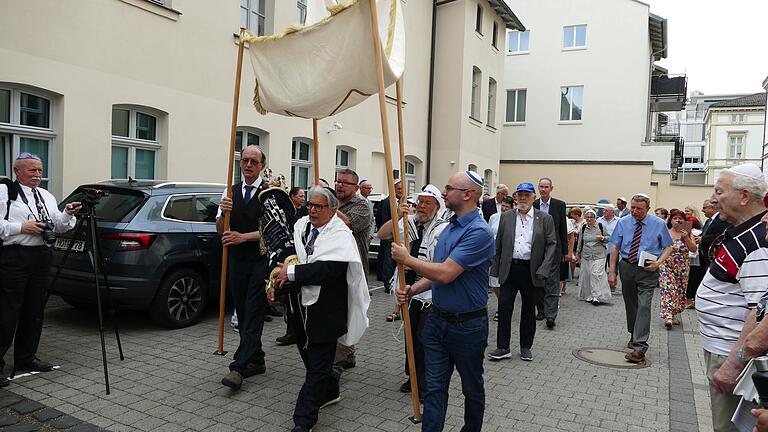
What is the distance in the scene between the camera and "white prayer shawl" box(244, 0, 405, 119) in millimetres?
4340

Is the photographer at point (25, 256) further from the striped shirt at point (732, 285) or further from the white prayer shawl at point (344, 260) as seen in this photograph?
the striped shirt at point (732, 285)

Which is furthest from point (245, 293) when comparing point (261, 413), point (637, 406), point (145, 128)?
point (145, 128)

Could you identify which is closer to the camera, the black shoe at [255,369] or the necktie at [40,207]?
the necktie at [40,207]

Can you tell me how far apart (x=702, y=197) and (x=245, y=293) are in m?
28.3

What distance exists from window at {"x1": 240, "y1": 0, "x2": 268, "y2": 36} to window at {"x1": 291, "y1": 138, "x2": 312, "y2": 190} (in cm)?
268

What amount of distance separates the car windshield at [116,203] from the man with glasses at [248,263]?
193 centimetres

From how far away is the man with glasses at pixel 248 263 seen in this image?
496 centimetres

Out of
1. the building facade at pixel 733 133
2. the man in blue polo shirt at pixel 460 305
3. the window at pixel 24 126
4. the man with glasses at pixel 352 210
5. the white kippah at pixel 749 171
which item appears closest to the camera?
the white kippah at pixel 749 171

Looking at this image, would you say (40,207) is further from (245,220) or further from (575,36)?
(575,36)

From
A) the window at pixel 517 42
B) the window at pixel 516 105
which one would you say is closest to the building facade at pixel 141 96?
the window at pixel 516 105

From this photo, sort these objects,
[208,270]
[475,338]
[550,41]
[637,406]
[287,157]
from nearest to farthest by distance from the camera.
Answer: [475,338]
[637,406]
[208,270]
[287,157]
[550,41]

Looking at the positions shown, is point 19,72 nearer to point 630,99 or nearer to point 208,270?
point 208,270

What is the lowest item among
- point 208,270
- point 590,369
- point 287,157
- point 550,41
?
point 590,369

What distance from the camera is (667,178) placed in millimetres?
26859
